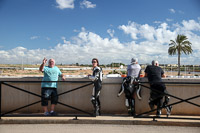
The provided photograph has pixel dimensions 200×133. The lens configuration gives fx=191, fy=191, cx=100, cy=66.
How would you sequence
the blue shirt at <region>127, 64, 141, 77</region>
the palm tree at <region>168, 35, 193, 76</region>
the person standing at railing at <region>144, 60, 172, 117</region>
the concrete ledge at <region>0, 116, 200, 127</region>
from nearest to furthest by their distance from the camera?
the concrete ledge at <region>0, 116, 200, 127</region>, the person standing at railing at <region>144, 60, 172, 117</region>, the blue shirt at <region>127, 64, 141, 77</region>, the palm tree at <region>168, 35, 193, 76</region>

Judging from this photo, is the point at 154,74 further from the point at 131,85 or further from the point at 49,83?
the point at 49,83

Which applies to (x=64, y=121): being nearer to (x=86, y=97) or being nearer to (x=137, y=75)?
(x=86, y=97)

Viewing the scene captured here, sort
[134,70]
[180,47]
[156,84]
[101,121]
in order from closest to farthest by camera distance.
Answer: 1. [101,121]
2. [156,84]
3. [134,70]
4. [180,47]

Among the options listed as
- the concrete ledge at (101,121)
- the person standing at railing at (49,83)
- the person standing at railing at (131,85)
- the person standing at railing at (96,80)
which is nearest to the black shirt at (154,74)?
the person standing at railing at (131,85)

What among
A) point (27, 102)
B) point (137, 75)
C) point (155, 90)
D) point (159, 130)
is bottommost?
point (159, 130)

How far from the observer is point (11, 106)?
19.9 feet

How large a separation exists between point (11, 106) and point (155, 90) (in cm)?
444

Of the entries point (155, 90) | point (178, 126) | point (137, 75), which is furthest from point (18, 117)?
point (178, 126)

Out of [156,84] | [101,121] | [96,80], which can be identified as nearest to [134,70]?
[156,84]

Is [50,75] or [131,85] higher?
[50,75]

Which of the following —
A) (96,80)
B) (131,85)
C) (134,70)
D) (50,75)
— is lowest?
(131,85)

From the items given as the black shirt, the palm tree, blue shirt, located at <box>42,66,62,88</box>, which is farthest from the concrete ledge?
the palm tree

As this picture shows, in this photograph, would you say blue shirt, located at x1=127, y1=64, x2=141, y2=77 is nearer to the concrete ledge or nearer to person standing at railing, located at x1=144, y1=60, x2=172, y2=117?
person standing at railing, located at x1=144, y1=60, x2=172, y2=117

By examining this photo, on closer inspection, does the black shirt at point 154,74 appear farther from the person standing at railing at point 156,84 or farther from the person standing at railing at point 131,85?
the person standing at railing at point 131,85
